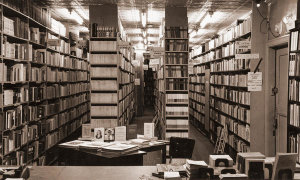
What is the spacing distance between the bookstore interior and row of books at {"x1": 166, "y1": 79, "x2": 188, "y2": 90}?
1.0 inches

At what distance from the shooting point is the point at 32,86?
6.86 metres

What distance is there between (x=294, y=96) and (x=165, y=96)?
12.7 ft

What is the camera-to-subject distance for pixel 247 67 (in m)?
6.55

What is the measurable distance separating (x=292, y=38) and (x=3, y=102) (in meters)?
4.31

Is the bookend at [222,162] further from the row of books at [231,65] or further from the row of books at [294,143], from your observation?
the row of books at [231,65]

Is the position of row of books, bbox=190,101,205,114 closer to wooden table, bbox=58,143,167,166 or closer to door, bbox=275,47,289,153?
door, bbox=275,47,289,153

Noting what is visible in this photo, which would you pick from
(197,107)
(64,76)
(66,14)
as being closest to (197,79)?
(197,107)

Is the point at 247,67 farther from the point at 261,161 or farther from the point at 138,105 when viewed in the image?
the point at 138,105

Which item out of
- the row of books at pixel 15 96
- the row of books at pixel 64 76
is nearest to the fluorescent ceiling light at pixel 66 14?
the row of books at pixel 64 76

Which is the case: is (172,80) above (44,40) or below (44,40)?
below

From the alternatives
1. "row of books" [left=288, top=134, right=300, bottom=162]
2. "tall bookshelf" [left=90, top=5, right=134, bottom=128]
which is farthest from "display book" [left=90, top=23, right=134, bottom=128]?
"row of books" [left=288, top=134, right=300, bottom=162]

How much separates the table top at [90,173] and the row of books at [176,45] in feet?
15.7

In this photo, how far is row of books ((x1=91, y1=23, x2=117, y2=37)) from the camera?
742 cm

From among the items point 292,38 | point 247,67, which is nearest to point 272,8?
point 247,67
